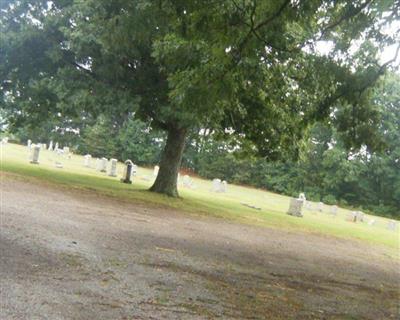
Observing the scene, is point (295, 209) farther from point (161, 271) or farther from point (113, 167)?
point (161, 271)

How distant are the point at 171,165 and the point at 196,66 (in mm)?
11163

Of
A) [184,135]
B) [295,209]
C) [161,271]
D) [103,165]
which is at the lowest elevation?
[161,271]

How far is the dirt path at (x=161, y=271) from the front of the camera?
16.5 ft

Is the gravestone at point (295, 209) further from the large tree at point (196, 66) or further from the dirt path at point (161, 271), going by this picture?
the dirt path at point (161, 271)

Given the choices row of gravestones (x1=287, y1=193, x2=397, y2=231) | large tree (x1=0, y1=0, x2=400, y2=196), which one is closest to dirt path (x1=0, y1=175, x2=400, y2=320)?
large tree (x1=0, y1=0, x2=400, y2=196)

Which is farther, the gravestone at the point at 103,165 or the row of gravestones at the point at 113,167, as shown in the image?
the gravestone at the point at 103,165

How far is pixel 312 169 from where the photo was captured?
55.4 metres

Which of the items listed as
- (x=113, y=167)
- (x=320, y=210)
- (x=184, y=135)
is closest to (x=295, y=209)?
(x=184, y=135)

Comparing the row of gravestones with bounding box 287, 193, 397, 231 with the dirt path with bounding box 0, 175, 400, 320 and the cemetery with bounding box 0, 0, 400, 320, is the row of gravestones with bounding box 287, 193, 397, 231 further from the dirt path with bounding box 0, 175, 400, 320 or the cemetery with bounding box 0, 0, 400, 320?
the dirt path with bounding box 0, 175, 400, 320

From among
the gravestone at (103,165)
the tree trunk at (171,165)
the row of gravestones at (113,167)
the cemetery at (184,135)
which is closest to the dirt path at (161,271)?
the cemetery at (184,135)

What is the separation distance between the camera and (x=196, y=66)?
855 centimetres

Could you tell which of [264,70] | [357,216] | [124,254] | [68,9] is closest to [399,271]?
[264,70]

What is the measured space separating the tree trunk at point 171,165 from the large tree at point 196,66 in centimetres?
4

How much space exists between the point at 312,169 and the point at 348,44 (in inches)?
1864
